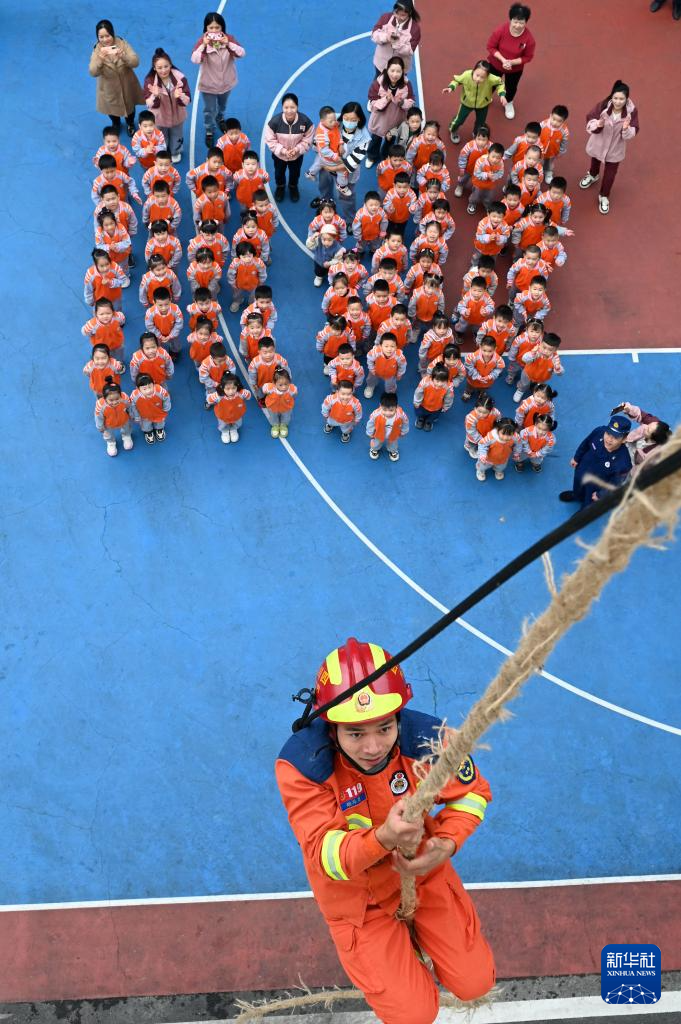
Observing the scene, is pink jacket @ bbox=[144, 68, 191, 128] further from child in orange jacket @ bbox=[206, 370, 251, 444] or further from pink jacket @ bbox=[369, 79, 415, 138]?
child in orange jacket @ bbox=[206, 370, 251, 444]

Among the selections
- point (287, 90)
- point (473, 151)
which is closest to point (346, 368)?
point (473, 151)

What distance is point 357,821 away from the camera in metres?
5.78

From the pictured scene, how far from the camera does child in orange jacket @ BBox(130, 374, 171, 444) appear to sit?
9.80m

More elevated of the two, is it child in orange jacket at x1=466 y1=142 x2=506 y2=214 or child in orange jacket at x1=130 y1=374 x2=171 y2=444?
child in orange jacket at x1=466 y1=142 x2=506 y2=214

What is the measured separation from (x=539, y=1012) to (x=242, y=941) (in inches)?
86.4

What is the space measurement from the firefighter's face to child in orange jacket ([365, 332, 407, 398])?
5.35 m

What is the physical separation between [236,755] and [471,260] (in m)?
5.95

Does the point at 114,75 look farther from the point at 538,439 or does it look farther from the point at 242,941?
the point at 242,941

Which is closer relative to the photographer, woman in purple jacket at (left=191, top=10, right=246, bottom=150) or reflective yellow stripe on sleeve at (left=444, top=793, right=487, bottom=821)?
reflective yellow stripe on sleeve at (left=444, top=793, right=487, bottom=821)

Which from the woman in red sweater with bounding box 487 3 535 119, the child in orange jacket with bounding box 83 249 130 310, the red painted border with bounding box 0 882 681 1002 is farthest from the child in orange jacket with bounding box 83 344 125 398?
the woman in red sweater with bounding box 487 3 535 119

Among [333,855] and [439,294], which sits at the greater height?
[439,294]

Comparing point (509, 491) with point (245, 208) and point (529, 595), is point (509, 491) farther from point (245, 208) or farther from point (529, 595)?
point (245, 208)

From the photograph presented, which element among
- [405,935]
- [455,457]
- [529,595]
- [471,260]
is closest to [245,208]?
[471,260]

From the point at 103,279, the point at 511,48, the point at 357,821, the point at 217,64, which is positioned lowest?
the point at 357,821
